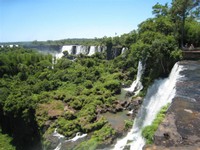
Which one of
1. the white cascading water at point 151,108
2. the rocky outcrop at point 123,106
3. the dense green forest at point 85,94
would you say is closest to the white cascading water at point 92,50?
the dense green forest at point 85,94

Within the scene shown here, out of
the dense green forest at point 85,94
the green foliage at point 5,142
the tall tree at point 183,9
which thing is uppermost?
the tall tree at point 183,9

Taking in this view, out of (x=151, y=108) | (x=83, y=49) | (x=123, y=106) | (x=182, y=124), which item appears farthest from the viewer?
(x=83, y=49)

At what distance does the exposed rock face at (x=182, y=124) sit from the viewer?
19.1 feet

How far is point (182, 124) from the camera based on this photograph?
6.84 meters

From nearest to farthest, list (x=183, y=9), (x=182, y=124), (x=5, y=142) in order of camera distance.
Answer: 1. (x=182, y=124)
2. (x=183, y=9)
3. (x=5, y=142)

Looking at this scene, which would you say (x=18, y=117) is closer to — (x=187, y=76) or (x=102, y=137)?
(x=102, y=137)

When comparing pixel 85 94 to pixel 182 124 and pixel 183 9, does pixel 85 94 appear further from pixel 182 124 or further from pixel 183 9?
pixel 182 124

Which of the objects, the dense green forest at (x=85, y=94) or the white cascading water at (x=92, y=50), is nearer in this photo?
the dense green forest at (x=85, y=94)

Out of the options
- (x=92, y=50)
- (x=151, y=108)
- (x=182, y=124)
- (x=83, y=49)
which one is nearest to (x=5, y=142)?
(x=151, y=108)

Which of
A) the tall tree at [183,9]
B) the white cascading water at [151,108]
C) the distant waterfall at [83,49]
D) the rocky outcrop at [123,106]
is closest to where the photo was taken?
the white cascading water at [151,108]

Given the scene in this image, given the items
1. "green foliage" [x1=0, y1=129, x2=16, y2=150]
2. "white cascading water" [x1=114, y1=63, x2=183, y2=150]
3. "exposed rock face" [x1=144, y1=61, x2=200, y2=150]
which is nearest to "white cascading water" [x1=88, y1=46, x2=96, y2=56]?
"green foliage" [x1=0, y1=129, x2=16, y2=150]

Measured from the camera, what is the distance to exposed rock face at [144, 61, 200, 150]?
582cm

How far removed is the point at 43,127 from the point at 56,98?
7280 mm

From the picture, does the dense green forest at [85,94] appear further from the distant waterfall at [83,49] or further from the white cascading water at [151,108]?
the distant waterfall at [83,49]
